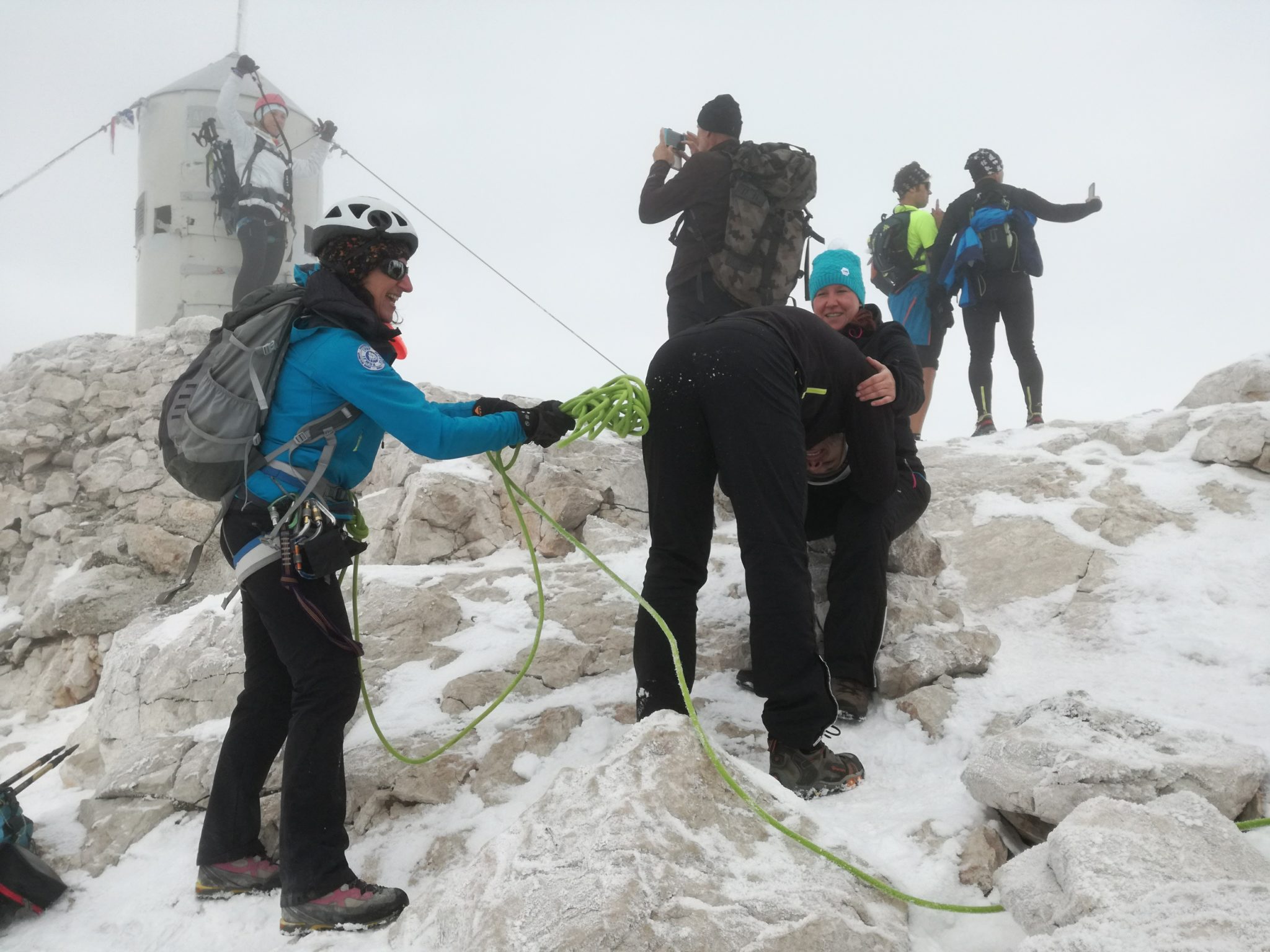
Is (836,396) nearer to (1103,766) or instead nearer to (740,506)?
(740,506)

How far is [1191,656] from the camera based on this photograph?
13.8 feet

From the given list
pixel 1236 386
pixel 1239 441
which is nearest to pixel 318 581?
pixel 1239 441

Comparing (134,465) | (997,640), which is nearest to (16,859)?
(997,640)

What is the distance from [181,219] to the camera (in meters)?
10.9

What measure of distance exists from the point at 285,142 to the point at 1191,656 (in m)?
10.2

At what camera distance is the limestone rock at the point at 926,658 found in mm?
3943

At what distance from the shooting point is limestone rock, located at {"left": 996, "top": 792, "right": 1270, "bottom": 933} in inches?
84.2

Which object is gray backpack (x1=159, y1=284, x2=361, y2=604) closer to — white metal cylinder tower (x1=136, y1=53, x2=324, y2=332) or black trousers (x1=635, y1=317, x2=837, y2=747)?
black trousers (x1=635, y1=317, x2=837, y2=747)

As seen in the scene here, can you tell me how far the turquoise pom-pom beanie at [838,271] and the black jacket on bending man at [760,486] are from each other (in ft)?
2.95

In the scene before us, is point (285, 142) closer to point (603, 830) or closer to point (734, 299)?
point (734, 299)

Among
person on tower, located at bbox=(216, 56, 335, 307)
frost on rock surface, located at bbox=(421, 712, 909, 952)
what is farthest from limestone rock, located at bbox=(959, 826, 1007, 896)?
person on tower, located at bbox=(216, 56, 335, 307)

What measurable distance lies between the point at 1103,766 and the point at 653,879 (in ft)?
5.09

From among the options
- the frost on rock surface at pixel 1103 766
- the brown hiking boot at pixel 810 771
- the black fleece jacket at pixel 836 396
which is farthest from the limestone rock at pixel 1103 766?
the black fleece jacket at pixel 836 396

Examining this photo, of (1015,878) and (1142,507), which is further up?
(1142,507)
